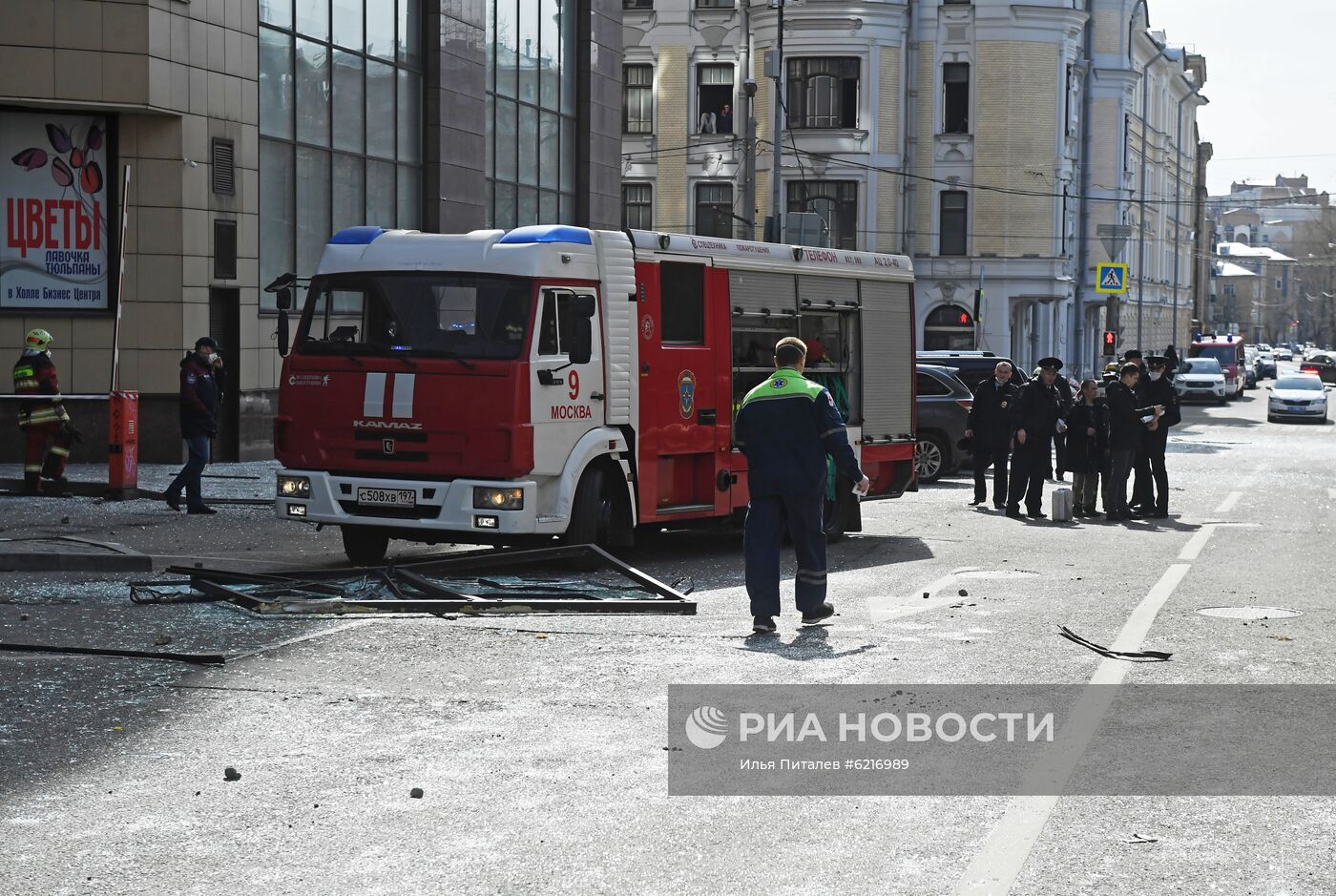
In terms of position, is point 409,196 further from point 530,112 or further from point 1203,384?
point 1203,384

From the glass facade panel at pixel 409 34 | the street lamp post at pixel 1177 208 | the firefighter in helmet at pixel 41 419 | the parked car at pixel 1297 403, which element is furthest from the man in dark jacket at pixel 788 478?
the street lamp post at pixel 1177 208

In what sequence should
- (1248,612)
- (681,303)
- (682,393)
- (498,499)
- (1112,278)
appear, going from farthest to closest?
(1112,278), (681,303), (682,393), (498,499), (1248,612)

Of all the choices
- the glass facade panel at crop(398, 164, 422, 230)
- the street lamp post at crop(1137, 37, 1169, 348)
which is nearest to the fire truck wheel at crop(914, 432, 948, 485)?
the glass facade panel at crop(398, 164, 422, 230)

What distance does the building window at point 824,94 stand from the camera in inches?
2147

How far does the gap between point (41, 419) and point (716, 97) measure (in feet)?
131

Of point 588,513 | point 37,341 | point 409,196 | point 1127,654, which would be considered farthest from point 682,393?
point 409,196

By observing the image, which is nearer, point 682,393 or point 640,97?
point 682,393

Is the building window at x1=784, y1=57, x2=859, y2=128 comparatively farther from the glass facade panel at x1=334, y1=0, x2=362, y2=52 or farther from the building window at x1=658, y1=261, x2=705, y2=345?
the building window at x1=658, y1=261, x2=705, y2=345

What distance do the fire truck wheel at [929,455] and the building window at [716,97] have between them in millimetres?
32482

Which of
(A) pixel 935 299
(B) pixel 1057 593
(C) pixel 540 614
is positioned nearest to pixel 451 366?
(C) pixel 540 614

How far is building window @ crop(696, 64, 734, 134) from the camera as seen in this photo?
5641cm

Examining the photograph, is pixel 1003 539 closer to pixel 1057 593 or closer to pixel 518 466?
pixel 1057 593

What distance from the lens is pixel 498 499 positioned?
13.1 meters

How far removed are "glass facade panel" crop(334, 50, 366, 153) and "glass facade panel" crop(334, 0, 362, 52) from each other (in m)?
0.17
